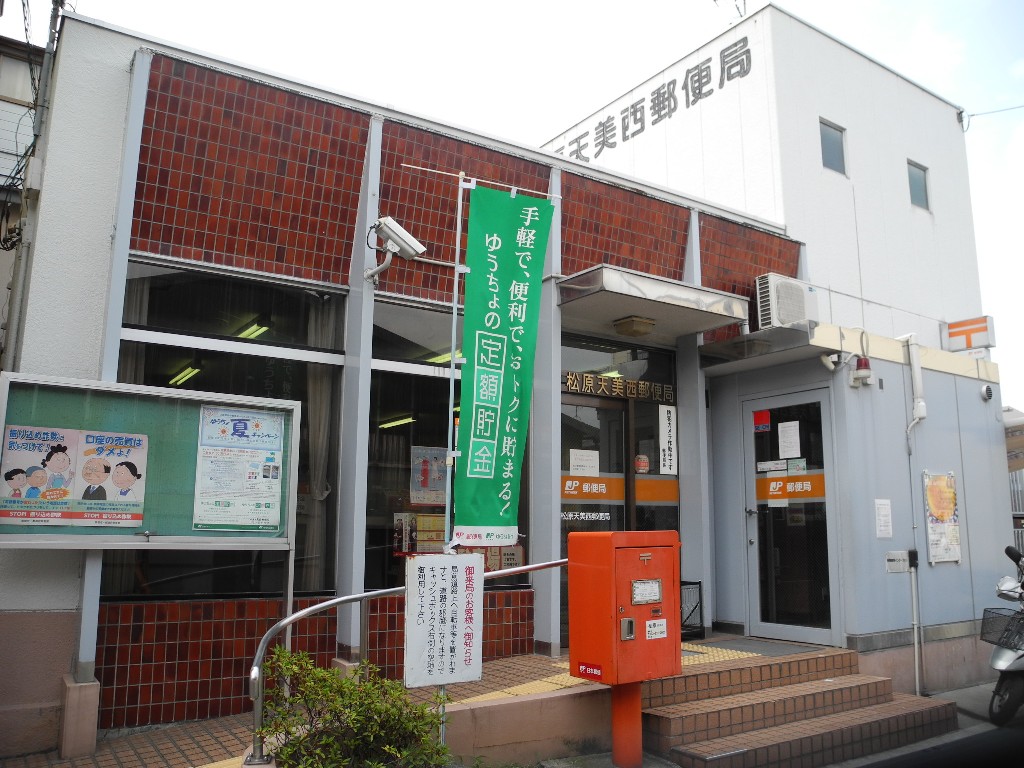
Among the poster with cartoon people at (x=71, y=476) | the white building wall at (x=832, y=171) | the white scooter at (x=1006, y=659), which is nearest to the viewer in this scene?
the poster with cartoon people at (x=71, y=476)

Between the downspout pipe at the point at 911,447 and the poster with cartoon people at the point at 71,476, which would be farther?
the downspout pipe at the point at 911,447

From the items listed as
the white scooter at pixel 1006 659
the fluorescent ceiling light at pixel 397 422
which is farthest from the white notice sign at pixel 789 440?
the fluorescent ceiling light at pixel 397 422

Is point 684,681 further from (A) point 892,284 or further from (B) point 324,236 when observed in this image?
(A) point 892,284

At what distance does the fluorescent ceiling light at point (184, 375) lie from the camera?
6707 millimetres

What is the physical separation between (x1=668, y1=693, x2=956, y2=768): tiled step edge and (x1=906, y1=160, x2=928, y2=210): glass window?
8333mm

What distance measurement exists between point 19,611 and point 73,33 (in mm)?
4311

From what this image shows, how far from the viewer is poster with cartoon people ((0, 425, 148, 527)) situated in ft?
18.0

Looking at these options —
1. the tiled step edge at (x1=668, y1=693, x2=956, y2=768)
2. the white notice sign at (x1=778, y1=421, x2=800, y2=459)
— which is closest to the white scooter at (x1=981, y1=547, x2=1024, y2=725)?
the tiled step edge at (x1=668, y1=693, x2=956, y2=768)

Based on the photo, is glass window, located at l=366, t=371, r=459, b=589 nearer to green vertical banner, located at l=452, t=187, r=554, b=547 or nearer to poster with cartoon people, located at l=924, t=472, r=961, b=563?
green vertical banner, located at l=452, t=187, r=554, b=547

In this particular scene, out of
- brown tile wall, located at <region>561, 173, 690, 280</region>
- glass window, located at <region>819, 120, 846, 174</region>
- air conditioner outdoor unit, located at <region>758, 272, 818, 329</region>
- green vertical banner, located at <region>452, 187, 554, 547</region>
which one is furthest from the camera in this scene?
glass window, located at <region>819, 120, 846, 174</region>

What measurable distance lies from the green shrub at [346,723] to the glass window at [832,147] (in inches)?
386

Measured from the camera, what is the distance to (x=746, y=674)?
700 cm

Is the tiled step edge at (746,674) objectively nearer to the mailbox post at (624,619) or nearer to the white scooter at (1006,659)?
the mailbox post at (624,619)

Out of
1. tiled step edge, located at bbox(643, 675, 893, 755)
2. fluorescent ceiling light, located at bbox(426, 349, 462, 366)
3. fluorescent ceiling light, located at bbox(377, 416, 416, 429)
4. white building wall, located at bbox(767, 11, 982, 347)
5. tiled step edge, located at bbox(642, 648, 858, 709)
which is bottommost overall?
tiled step edge, located at bbox(643, 675, 893, 755)
